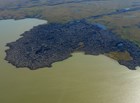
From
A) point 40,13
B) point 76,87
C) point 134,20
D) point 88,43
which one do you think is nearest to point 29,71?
point 76,87

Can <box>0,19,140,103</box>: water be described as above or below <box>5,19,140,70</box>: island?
below

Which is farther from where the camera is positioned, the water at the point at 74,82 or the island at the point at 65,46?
the island at the point at 65,46

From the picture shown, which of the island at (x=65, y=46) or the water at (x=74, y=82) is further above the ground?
the island at (x=65, y=46)

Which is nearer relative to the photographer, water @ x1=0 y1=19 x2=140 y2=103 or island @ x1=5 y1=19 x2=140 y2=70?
water @ x1=0 y1=19 x2=140 y2=103
